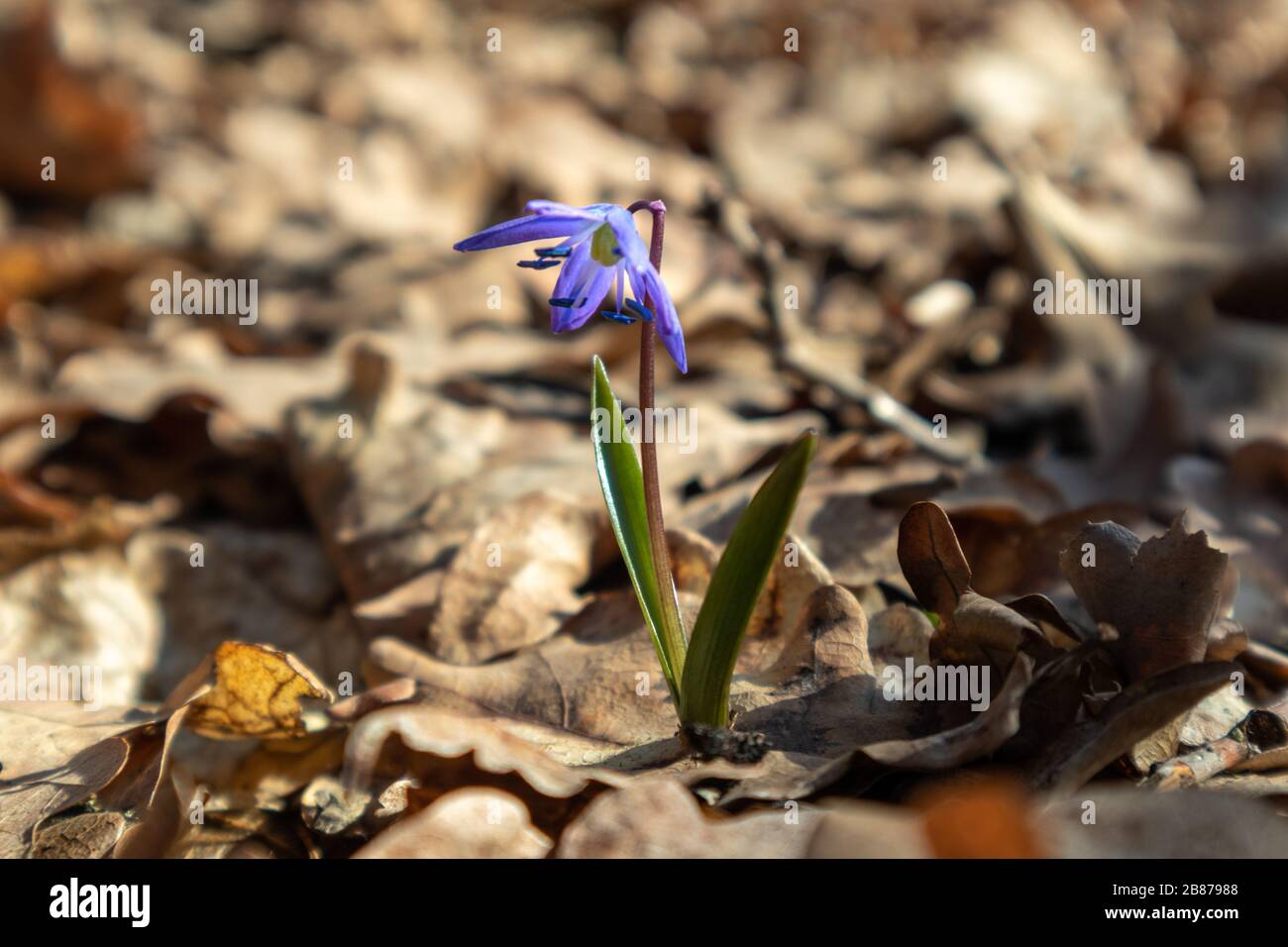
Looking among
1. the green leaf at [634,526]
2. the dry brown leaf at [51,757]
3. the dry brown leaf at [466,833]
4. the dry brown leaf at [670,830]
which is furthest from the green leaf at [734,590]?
the dry brown leaf at [51,757]

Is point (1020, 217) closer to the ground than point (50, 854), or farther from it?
farther from it

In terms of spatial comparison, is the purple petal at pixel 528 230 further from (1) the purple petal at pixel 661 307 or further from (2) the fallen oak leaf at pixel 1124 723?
(2) the fallen oak leaf at pixel 1124 723

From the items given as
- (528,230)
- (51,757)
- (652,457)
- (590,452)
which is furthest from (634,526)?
(590,452)

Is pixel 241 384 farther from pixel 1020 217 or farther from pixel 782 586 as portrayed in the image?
pixel 1020 217

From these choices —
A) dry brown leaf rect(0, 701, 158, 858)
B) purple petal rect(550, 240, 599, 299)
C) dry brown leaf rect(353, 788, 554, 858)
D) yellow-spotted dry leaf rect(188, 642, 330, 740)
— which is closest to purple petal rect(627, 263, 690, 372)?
purple petal rect(550, 240, 599, 299)

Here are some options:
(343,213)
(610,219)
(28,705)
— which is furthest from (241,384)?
(610,219)

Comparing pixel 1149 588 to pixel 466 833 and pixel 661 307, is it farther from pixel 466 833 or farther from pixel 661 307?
pixel 466 833

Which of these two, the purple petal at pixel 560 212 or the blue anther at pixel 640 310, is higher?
the purple petal at pixel 560 212
